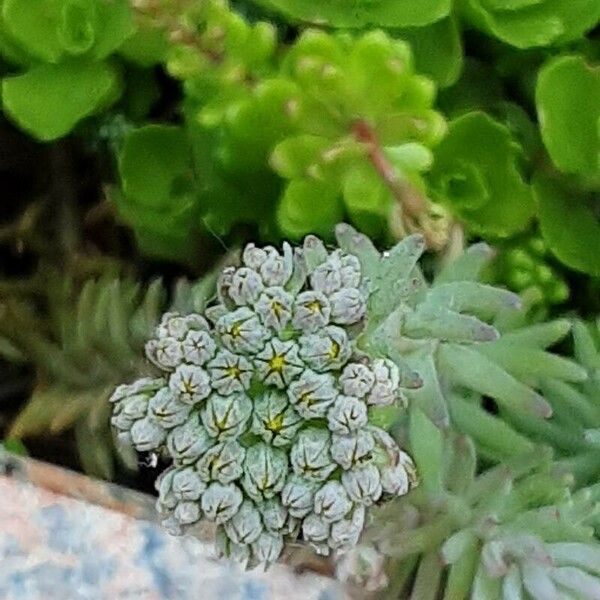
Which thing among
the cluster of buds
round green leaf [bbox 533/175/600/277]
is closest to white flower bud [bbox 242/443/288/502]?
the cluster of buds

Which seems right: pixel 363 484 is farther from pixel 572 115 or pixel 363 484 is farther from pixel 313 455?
pixel 572 115

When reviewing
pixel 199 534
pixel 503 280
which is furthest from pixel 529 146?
pixel 199 534

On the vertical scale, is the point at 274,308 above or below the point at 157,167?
above

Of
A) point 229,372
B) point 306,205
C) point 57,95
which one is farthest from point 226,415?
point 57,95

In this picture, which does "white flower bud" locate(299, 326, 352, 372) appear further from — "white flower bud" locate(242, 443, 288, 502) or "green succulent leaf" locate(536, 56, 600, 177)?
"green succulent leaf" locate(536, 56, 600, 177)

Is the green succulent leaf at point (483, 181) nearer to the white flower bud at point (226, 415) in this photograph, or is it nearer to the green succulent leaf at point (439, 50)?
the green succulent leaf at point (439, 50)

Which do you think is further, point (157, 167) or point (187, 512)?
point (157, 167)
